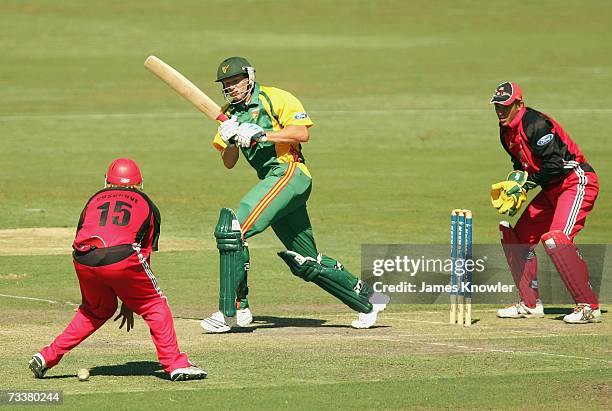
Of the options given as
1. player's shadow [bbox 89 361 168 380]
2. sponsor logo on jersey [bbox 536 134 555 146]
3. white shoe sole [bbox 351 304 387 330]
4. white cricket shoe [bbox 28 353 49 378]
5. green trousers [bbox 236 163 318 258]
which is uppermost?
sponsor logo on jersey [bbox 536 134 555 146]

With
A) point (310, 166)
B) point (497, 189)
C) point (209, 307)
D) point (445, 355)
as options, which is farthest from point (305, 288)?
point (310, 166)

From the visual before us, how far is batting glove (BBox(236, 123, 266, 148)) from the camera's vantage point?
1102 cm

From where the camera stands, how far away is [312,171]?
82.2 feet

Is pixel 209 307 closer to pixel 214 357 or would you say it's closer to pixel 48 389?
pixel 214 357

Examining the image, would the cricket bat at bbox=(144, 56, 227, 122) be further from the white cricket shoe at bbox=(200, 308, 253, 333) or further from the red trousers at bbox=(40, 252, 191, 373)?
the red trousers at bbox=(40, 252, 191, 373)

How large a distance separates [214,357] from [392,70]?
30177mm

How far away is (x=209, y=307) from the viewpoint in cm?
1290

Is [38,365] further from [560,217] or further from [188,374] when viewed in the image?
[560,217]

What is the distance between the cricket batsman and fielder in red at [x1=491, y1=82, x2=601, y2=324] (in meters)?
1.40

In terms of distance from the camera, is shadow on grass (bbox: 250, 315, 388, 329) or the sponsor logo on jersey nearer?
shadow on grass (bbox: 250, 315, 388, 329)

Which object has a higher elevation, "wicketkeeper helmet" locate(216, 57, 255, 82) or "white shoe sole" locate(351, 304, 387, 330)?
"wicketkeeper helmet" locate(216, 57, 255, 82)

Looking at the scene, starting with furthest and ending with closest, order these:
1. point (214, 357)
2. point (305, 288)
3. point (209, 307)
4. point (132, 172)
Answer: point (305, 288) < point (209, 307) < point (214, 357) < point (132, 172)

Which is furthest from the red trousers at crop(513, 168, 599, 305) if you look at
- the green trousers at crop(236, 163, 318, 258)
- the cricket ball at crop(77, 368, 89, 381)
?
the cricket ball at crop(77, 368, 89, 381)

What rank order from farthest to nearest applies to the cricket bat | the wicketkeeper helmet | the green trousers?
the cricket bat < the wicketkeeper helmet < the green trousers
